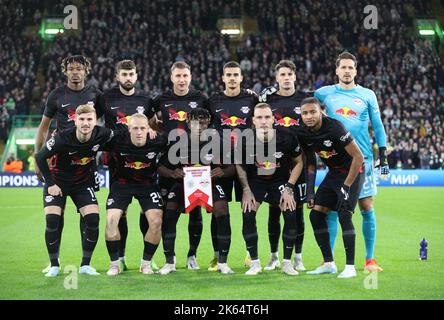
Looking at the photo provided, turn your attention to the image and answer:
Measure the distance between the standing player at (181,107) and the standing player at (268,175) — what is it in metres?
0.80

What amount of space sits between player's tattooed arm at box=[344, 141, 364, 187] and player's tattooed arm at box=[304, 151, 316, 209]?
486 millimetres

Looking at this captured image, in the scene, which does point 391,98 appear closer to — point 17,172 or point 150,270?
point 17,172

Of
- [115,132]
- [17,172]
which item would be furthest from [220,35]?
[115,132]

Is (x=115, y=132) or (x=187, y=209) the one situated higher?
(x=115, y=132)

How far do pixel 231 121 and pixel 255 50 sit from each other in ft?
81.7

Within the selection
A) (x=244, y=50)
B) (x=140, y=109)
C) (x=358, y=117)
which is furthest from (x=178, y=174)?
(x=244, y=50)

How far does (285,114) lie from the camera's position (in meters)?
8.79

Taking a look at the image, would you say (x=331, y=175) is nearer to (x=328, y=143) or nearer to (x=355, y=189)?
(x=355, y=189)

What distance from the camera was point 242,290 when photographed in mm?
7168

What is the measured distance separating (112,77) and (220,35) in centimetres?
631

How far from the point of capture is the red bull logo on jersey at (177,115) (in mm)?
8812

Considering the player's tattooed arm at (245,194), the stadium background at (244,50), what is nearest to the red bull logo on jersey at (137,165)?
the player's tattooed arm at (245,194)

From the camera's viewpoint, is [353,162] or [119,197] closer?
[353,162]

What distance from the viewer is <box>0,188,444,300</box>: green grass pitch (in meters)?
7.02
